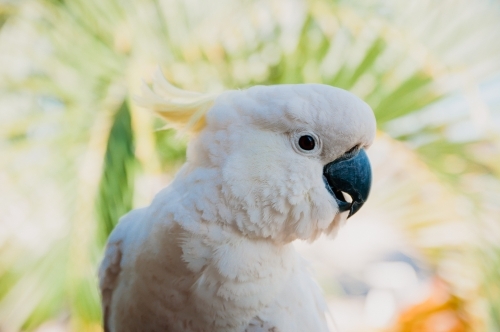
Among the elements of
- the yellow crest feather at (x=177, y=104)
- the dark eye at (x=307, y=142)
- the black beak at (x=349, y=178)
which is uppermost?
the yellow crest feather at (x=177, y=104)

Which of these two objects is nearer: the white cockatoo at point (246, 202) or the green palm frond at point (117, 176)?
the white cockatoo at point (246, 202)

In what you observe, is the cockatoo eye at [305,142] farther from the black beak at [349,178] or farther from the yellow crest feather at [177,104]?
the yellow crest feather at [177,104]

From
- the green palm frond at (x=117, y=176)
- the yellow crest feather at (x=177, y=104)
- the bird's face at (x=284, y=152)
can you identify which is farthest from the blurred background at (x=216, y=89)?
the bird's face at (x=284, y=152)

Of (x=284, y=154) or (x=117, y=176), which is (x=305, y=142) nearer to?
(x=284, y=154)

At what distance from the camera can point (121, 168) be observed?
1.52m

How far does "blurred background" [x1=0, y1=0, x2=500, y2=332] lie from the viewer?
4.26 ft

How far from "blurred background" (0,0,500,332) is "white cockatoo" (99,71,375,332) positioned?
2.33ft

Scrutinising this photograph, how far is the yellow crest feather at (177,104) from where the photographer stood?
0.76 metres

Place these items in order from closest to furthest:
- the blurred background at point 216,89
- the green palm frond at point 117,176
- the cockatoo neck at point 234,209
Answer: the cockatoo neck at point 234,209, the blurred background at point 216,89, the green palm frond at point 117,176

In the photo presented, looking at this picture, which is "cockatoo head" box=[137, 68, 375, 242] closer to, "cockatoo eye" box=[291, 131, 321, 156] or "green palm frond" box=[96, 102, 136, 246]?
"cockatoo eye" box=[291, 131, 321, 156]

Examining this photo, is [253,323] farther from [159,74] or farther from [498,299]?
[498,299]

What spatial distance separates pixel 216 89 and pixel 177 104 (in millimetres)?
830

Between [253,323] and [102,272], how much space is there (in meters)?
0.40

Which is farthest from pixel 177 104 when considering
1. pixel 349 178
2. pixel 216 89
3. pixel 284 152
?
pixel 216 89
